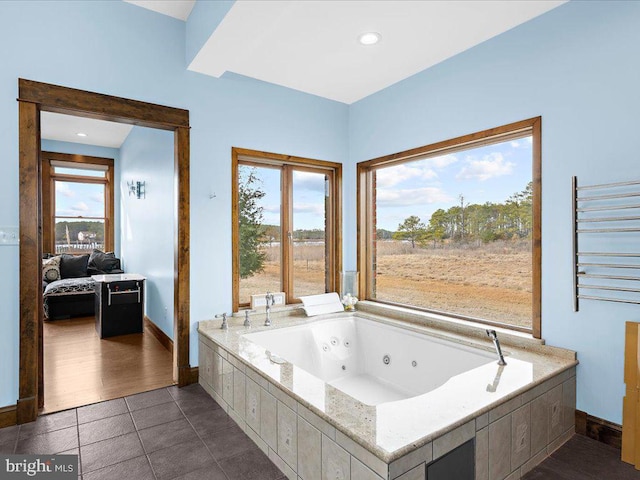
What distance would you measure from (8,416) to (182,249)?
1.48 m

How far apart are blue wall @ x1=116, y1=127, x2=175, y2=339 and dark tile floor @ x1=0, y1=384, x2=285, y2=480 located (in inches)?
56.7

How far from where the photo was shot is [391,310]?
11.0 feet

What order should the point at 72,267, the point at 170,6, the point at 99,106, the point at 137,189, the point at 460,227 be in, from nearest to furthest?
the point at 99,106, the point at 170,6, the point at 460,227, the point at 137,189, the point at 72,267

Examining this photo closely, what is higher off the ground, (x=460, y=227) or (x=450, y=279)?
(x=460, y=227)

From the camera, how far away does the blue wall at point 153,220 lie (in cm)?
392

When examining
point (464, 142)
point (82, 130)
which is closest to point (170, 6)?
point (464, 142)

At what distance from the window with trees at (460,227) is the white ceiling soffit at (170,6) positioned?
200 cm

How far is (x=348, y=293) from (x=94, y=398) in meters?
2.31

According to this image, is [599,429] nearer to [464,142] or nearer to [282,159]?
[464,142]

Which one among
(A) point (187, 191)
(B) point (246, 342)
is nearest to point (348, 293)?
(B) point (246, 342)

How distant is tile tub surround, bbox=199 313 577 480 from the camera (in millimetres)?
1428

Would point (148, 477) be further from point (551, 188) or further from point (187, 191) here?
point (551, 188)

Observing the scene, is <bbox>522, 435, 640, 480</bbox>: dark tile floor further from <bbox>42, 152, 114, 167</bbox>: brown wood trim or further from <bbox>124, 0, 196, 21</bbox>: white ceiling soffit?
<bbox>42, 152, 114, 167</bbox>: brown wood trim

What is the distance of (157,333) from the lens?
4.39 meters
